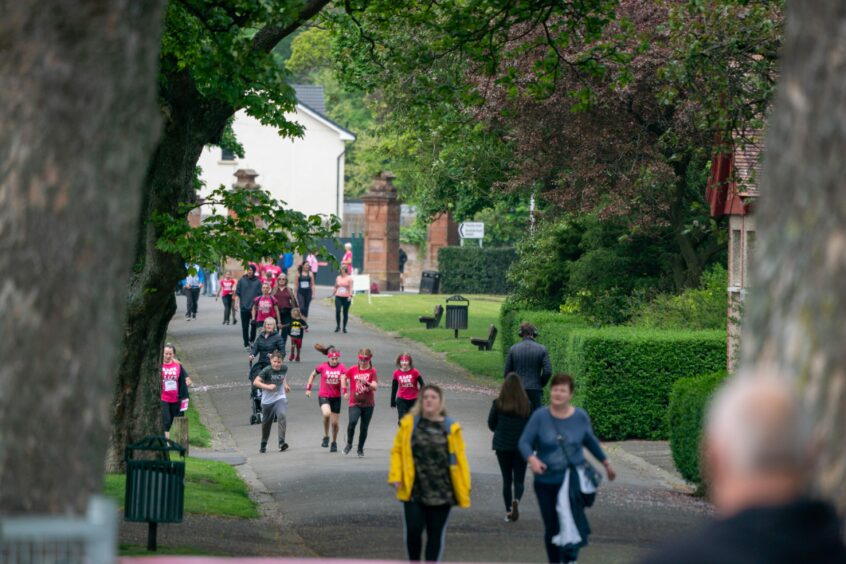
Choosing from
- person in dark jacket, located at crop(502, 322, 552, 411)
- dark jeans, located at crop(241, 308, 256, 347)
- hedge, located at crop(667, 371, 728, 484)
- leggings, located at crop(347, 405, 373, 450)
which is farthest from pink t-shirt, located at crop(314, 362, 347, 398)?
dark jeans, located at crop(241, 308, 256, 347)

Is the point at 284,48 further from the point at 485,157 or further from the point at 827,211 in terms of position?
the point at 827,211

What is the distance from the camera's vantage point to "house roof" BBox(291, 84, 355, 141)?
7131 centimetres

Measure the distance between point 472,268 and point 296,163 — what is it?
13.9 metres

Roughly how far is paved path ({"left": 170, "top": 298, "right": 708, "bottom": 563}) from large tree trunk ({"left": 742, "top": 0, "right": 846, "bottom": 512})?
819 centimetres

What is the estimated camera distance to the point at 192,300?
44.5 meters

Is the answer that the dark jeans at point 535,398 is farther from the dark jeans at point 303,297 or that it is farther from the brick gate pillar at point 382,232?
the brick gate pillar at point 382,232

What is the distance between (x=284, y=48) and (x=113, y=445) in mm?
85962

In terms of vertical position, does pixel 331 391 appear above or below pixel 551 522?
above

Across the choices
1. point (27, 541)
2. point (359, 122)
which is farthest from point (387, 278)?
point (27, 541)

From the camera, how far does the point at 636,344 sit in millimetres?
21953

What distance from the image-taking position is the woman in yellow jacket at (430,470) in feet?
35.2

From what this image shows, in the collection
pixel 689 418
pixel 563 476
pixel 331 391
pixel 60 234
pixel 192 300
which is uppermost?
pixel 60 234

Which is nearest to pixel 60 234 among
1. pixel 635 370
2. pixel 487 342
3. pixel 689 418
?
pixel 689 418

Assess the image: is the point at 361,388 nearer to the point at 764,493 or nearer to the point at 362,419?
the point at 362,419
